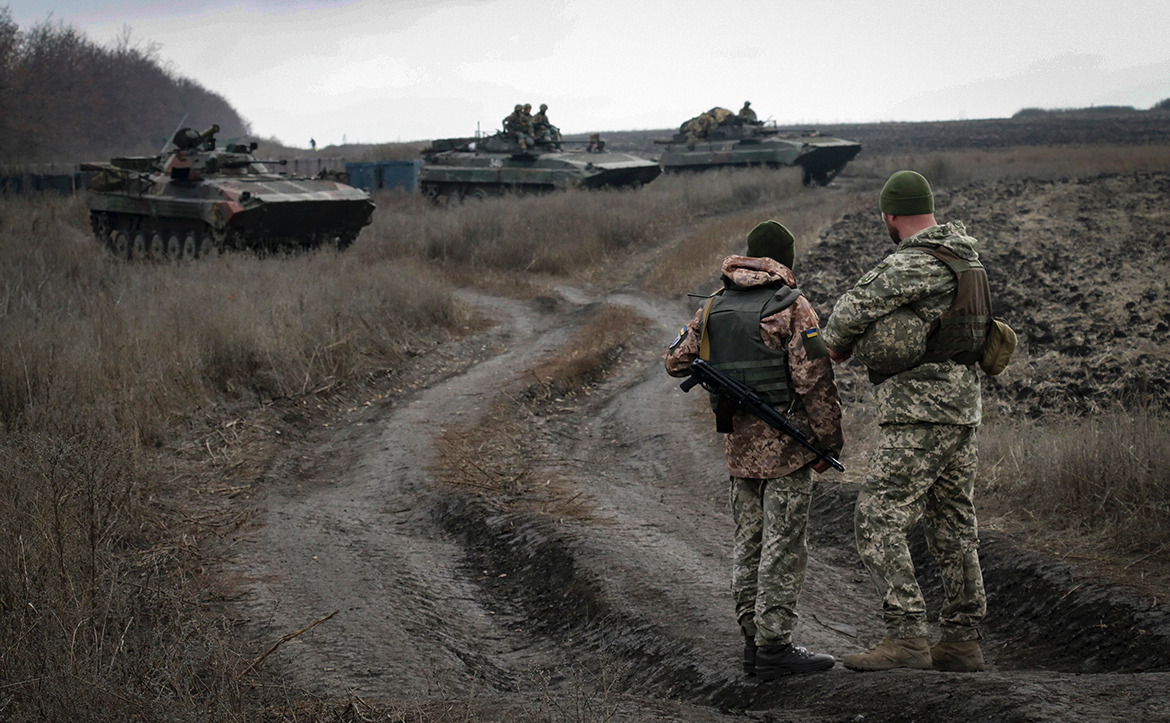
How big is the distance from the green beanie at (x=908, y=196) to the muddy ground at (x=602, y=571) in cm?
165

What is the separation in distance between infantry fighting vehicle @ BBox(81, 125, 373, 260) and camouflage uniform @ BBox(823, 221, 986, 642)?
1294 cm

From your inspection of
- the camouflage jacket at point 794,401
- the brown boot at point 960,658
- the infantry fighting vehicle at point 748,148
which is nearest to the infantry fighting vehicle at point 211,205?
the camouflage jacket at point 794,401

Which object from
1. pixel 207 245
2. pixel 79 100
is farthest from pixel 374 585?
pixel 79 100

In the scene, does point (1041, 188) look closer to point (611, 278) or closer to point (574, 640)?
point (611, 278)

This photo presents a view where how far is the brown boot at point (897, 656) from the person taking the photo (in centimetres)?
374

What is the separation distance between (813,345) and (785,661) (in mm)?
1188

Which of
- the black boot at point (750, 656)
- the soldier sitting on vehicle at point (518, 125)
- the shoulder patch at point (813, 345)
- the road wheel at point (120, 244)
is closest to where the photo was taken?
the shoulder patch at point (813, 345)

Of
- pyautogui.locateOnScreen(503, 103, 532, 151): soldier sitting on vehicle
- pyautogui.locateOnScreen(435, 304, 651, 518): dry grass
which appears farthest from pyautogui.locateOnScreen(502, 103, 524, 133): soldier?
pyautogui.locateOnScreen(435, 304, 651, 518): dry grass

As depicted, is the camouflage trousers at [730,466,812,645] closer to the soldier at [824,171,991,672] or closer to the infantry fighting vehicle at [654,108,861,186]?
the soldier at [824,171,991,672]

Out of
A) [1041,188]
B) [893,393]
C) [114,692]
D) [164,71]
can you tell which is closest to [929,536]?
[893,393]

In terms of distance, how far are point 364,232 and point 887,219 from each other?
17.4 m

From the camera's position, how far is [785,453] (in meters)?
3.90

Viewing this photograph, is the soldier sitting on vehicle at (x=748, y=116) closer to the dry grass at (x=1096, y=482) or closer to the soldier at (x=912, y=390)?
the dry grass at (x=1096, y=482)

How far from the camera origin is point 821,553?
6000 mm
